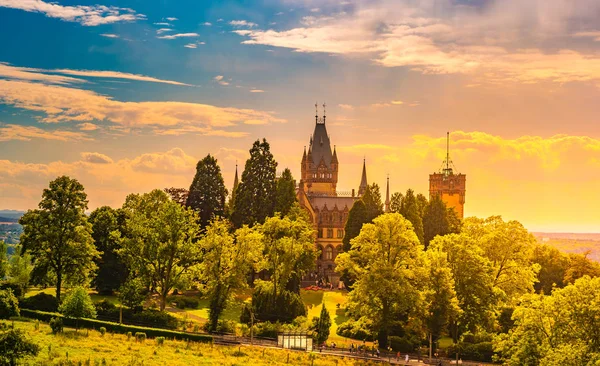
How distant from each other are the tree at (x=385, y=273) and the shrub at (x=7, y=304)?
30271 millimetres

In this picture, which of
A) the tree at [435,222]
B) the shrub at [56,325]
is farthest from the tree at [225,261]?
the tree at [435,222]

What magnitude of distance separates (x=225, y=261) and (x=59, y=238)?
16958mm

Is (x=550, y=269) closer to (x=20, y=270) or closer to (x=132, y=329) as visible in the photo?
(x=132, y=329)

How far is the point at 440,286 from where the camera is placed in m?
66.5

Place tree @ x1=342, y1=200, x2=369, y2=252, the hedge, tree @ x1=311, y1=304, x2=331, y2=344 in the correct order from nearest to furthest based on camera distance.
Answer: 1. the hedge
2. tree @ x1=311, y1=304, x2=331, y2=344
3. tree @ x1=342, y1=200, x2=369, y2=252


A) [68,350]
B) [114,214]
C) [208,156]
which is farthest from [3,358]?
[208,156]

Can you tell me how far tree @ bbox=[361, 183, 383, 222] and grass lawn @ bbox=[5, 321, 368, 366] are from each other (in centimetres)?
4716

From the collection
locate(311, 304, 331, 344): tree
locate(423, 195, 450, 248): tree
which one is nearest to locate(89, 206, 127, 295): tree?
locate(311, 304, 331, 344): tree

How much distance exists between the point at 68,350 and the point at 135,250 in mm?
24242

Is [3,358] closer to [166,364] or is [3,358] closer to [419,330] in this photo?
[166,364]

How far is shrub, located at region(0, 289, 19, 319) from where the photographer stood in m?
56.8

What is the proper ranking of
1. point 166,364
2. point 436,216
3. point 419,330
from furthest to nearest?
point 436,216 → point 419,330 → point 166,364

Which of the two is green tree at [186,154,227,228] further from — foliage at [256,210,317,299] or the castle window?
the castle window

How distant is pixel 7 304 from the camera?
57.2 m
